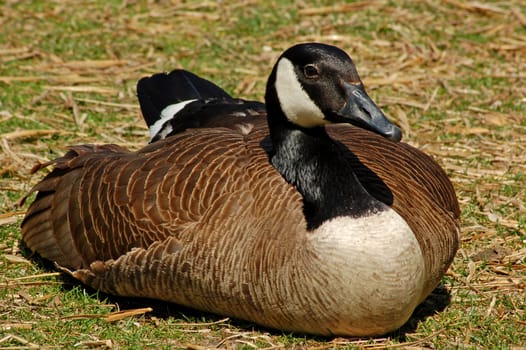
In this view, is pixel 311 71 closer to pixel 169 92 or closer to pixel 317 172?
pixel 317 172

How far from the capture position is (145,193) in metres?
5.43

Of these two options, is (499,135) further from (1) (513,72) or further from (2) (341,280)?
(2) (341,280)

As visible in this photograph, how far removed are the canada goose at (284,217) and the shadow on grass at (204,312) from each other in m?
0.16

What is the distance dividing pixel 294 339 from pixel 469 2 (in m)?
7.05

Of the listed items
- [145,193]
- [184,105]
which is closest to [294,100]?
[145,193]

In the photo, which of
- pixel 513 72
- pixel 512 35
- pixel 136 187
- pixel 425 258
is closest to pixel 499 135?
pixel 513 72

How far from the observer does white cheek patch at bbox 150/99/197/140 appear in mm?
6820

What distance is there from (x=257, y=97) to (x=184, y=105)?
7.31ft

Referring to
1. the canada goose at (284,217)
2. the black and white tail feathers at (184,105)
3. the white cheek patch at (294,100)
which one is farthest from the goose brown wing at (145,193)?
the black and white tail feathers at (184,105)

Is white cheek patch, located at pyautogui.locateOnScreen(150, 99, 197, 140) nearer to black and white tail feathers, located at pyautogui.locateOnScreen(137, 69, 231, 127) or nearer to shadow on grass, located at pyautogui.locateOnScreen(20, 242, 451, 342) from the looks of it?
black and white tail feathers, located at pyautogui.locateOnScreen(137, 69, 231, 127)

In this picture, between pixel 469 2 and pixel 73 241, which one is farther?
pixel 469 2

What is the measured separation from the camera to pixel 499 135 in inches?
316

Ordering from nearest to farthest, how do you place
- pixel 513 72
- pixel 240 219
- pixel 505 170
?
pixel 240 219 < pixel 505 170 < pixel 513 72

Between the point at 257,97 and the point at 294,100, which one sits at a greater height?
the point at 294,100
